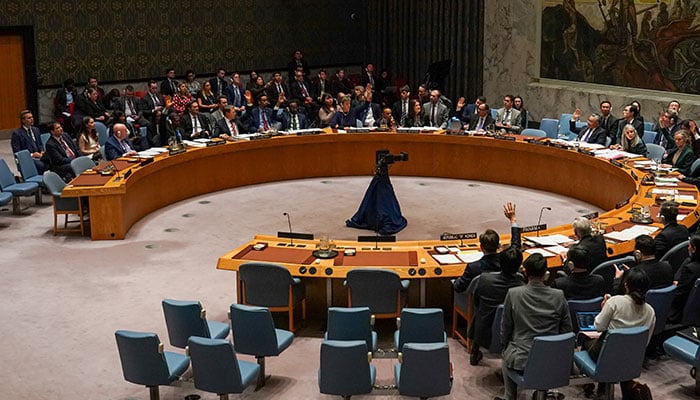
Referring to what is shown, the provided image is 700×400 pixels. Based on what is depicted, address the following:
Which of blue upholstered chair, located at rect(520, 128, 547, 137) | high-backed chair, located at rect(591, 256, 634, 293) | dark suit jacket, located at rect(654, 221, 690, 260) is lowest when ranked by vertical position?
high-backed chair, located at rect(591, 256, 634, 293)

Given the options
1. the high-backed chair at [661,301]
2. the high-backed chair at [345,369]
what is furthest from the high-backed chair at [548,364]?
the high-backed chair at [661,301]

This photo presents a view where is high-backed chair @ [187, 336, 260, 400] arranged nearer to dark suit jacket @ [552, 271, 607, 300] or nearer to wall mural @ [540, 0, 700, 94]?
dark suit jacket @ [552, 271, 607, 300]

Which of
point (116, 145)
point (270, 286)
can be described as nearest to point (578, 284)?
point (270, 286)

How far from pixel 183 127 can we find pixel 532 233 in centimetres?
748

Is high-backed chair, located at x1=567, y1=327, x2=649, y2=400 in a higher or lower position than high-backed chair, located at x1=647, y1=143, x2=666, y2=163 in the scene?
lower

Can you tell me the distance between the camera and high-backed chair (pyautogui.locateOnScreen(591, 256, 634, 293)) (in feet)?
26.2

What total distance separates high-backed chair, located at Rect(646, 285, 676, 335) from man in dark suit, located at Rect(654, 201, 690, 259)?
1.27 metres

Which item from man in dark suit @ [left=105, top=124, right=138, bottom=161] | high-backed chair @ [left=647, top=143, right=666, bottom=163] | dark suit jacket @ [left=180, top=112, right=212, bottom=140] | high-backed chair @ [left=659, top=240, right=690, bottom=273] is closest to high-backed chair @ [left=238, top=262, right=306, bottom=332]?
high-backed chair @ [left=659, top=240, right=690, bottom=273]

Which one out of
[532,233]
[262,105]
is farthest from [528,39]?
[532,233]

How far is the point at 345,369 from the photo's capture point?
6438 millimetres

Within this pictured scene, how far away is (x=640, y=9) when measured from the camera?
17250 mm

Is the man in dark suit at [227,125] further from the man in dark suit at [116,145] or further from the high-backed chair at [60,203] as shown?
the high-backed chair at [60,203]

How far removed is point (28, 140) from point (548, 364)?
33.2 feet

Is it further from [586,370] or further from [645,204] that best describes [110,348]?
[645,204]
